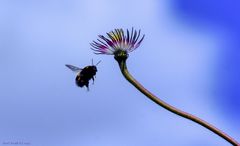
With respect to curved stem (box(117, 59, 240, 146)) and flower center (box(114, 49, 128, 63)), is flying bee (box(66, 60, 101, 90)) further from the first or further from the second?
curved stem (box(117, 59, 240, 146))

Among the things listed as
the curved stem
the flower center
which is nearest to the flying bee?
the flower center

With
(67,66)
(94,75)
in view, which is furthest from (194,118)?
(67,66)

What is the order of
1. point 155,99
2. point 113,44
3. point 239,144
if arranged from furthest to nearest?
point 113,44 → point 155,99 → point 239,144

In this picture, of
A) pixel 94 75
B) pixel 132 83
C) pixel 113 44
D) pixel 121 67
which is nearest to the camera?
pixel 132 83

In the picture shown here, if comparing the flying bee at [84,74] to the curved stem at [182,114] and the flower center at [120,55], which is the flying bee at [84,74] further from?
the curved stem at [182,114]

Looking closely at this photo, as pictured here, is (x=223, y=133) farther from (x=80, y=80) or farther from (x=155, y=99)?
(x=80, y=80)

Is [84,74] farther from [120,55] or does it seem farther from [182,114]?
[182,114]

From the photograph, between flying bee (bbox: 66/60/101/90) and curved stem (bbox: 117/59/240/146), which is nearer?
curved stem (bbox: 117/59/240/146)

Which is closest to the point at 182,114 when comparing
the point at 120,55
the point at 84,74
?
the point at 120,55
